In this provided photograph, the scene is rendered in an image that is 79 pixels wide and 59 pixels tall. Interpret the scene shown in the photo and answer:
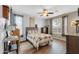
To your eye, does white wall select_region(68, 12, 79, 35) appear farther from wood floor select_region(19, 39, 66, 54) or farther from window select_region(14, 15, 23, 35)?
window select_region(14, 15, 23, 35)

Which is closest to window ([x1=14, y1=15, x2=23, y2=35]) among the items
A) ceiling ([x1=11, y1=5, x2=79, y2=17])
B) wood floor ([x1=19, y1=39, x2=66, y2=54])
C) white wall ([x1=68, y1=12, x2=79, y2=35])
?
ceiling ([x1=11, y1=5, x2=79, y2=17])

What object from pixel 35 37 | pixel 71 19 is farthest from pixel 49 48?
pixel 71 19

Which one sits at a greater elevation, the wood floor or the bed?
the bed

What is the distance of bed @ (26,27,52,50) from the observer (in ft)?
7.17

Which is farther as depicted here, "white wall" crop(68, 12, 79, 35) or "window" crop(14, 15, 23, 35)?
"white wall" crop(68, 12, 79, 35)

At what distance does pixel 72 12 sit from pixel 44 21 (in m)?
0.59

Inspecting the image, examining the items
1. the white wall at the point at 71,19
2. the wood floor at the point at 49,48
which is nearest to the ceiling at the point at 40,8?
the white wall at the point at 71,19

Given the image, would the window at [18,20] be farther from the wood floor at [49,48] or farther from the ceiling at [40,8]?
the wood floor at [49,48]

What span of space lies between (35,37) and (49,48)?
39cm

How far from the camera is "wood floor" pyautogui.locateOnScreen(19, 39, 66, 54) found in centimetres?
209

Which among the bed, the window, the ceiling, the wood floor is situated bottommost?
the wood floor

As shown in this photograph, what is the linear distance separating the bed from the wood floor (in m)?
0.11

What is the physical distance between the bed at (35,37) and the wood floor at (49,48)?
0.36 feet

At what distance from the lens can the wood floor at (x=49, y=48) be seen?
2.09 metres
